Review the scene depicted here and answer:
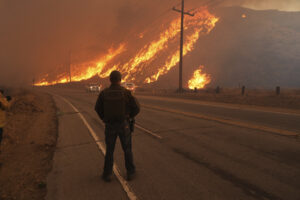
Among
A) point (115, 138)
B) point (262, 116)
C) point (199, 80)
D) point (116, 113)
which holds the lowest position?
point (262, 116)

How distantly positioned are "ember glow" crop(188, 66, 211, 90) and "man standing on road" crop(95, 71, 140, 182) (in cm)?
4618

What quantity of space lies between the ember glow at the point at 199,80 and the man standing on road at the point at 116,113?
46181mm

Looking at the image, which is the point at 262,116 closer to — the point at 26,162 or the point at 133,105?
the point at 133,105

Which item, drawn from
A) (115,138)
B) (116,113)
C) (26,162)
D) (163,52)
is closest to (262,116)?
(115,138)

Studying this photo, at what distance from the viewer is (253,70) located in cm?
4828

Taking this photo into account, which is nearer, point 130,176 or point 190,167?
point 130,176

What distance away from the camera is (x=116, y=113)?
3.55m

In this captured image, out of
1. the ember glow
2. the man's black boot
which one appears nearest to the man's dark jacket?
the man's black boot

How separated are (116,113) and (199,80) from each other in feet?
161

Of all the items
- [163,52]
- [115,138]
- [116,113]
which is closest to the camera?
[116,113]

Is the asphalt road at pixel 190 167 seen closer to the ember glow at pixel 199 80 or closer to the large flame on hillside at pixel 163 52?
the ember glow at pixel 199 80

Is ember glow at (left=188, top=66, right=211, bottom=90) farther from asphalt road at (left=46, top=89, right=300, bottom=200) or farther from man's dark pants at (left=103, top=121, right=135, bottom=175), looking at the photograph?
man's dark pants at (left=103, top=121, right=135, bottom=175)

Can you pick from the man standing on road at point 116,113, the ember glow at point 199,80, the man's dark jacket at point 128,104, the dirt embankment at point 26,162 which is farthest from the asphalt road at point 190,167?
the ember glow at point 199,80

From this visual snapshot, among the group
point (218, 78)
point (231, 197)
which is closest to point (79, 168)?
point (231, 197)
